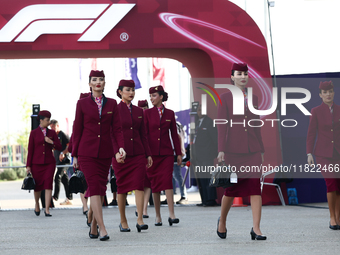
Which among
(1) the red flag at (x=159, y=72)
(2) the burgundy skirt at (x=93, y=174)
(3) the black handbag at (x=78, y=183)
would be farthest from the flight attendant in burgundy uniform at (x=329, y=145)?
(1) the red flag at (x=159, y=72)

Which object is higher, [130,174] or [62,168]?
[130,174]

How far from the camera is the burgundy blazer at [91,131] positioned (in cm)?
618

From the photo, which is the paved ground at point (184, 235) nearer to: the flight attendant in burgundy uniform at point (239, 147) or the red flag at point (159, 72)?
the flight attendant in burgundy uniform at point (239, 147)

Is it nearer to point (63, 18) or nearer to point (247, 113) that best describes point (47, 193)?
point (63, 18)

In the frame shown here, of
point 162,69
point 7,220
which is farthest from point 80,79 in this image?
point 7,220

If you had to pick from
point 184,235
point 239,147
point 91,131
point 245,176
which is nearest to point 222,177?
point 245,176

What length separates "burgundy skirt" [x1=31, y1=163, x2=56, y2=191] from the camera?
34.0ft

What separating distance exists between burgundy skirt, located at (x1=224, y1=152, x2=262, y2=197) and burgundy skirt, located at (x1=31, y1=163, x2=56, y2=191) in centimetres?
498

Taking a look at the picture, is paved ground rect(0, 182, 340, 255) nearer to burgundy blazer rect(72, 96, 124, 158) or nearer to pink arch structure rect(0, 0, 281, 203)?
burgundy blazer rect(72, 96, 124, 158)

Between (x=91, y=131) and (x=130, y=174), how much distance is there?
1140mm

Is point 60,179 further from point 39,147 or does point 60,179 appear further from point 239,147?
point 239,147

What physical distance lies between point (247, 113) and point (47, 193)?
5273mm

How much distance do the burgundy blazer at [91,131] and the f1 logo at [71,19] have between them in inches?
174

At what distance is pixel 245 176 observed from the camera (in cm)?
609
